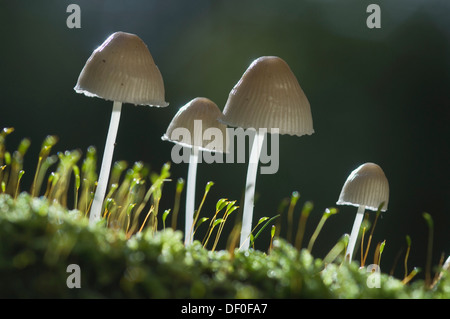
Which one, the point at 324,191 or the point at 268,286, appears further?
the point at 324,191

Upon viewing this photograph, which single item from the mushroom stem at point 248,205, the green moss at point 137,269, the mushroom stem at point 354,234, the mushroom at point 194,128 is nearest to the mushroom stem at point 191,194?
the mushroom at point 194,128

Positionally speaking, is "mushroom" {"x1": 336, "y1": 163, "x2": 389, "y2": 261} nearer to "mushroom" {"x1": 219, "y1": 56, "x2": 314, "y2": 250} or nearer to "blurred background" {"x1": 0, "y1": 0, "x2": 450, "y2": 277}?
"mushroom" {"x1": 219, "y1": 56, "x2": 314, "y2": 250}

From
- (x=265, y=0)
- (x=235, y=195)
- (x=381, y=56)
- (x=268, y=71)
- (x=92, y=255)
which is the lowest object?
(x=235, y=195)

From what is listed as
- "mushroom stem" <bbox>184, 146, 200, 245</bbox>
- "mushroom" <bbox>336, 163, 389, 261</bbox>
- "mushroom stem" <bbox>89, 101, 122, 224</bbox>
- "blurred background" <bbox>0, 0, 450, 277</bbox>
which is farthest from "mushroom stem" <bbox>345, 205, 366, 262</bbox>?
"blurred background" <bbox>0, 0, 450, 277</bbox>
